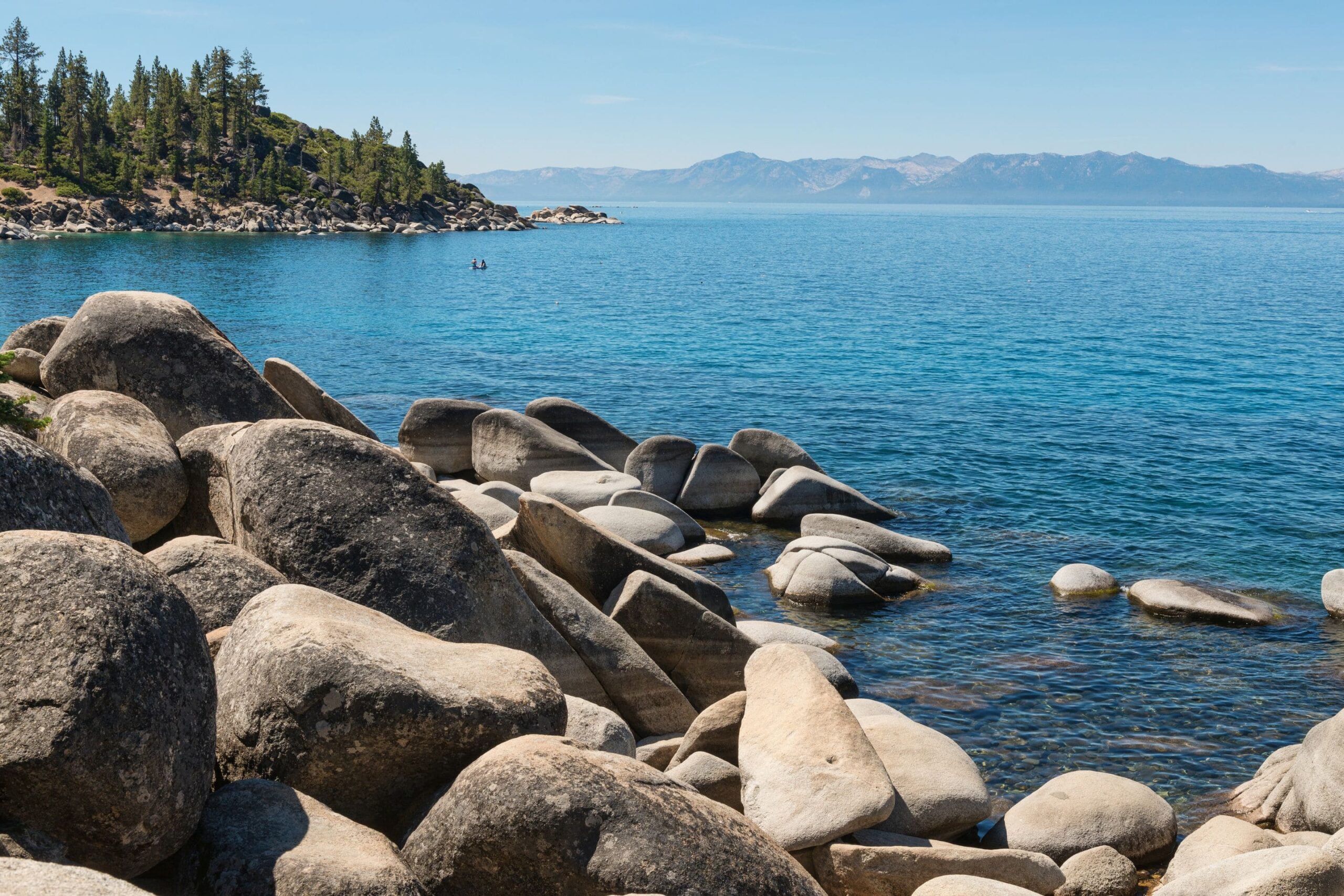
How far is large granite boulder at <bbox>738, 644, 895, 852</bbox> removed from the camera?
34.8 feet

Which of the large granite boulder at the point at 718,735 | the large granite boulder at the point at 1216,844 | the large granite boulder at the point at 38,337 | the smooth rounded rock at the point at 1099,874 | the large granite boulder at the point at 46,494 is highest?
the large granite boulder at the point at 38,337

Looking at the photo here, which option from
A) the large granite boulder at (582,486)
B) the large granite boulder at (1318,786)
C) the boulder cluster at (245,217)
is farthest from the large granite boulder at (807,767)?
the boulder cluster at (245,217)

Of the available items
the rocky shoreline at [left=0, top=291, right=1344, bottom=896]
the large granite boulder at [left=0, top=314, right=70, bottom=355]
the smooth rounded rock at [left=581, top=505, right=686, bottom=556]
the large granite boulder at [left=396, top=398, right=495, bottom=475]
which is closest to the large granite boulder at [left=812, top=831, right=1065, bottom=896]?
the rocky shoreline at [left=0, top=291, right=1344, bottom=896]

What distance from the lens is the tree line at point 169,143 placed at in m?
147

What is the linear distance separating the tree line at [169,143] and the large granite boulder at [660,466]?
140 meters

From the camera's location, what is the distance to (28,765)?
5969 millimetres

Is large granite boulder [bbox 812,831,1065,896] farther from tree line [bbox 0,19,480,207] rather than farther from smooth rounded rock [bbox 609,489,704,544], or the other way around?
tree line [bbox 0,19,480,207]

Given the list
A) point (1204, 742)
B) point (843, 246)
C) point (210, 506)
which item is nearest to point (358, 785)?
point (210, 506)

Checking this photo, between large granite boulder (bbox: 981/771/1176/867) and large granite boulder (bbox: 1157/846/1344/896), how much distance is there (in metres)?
2.61

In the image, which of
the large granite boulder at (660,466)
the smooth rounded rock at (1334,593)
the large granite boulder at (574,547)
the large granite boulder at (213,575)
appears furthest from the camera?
the large granite boulder at (660,466)

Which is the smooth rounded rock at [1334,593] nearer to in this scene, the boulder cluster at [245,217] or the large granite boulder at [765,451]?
the large granite boulder at [765,451]

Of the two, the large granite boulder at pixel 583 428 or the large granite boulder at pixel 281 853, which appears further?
the large granite boulder at pixel 583 428

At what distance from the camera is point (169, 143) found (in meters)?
161

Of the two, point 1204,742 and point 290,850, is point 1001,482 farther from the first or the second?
point 290,850
